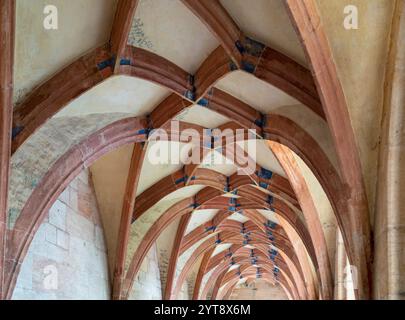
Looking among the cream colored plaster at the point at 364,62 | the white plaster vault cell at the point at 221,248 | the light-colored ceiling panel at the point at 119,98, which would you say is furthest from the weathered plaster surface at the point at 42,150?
the white plaster vault cell at the point at 221,248

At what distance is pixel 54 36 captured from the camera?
6.60 metres

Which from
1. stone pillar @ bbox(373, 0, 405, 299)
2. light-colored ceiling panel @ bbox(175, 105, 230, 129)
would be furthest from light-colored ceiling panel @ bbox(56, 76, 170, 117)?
stone pillar @ bbox(373, 0, 405, 299)

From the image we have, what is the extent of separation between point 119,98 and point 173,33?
4.60 feet

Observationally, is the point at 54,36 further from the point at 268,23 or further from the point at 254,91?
the point at 254,91

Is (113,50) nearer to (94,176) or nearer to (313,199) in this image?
(94,176)

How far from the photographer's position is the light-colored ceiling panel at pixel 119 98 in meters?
7.70

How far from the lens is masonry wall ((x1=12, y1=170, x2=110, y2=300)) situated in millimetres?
7758

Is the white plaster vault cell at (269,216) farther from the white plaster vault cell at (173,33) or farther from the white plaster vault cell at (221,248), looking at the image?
the white plaster vault cell at (173,33)

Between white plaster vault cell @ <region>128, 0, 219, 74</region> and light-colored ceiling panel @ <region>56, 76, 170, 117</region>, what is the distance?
600 mm

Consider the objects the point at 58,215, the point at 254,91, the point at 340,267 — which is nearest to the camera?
the point at 254,91

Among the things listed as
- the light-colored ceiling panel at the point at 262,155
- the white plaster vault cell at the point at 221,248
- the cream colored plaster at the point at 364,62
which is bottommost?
the cream colored plaster at the point at 364,62

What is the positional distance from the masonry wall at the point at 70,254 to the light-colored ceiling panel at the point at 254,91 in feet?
9.15

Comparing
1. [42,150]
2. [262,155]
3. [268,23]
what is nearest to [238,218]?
[262,155]

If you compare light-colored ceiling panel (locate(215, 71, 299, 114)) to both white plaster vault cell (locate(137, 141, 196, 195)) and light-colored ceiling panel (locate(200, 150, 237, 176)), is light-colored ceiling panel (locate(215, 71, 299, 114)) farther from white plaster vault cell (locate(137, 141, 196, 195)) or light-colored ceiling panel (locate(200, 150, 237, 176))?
light-colored ceiling panel (locate(200, 150, 237, 176))
